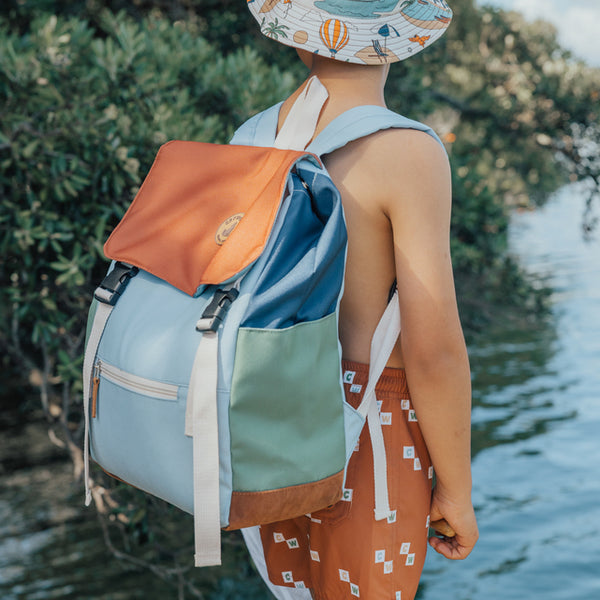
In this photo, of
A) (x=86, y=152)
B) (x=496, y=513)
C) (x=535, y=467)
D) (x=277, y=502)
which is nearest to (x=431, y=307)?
(x=277, y=502)

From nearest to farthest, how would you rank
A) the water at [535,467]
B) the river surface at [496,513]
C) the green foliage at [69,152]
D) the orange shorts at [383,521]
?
the orange shorts at [383,521] → the green foliage at [69,152] → the river surface at [496,513] → the water at [535,467]

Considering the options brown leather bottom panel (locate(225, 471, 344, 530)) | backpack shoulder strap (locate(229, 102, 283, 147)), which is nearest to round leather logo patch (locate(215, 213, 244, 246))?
backpack shoulder strap (locate(229, 102, 283, 147))

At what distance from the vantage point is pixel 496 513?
532 cm

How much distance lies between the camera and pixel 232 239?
4.75ft

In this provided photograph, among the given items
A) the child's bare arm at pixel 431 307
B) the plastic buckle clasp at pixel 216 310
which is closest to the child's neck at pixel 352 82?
the child's bare arm at pixel 431 307

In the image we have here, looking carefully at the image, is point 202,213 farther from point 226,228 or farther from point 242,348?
point 242,348

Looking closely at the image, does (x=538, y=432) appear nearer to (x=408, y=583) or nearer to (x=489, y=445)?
(x=489, y=445)

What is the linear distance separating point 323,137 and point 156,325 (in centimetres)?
53

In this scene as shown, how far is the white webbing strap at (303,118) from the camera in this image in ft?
5.24

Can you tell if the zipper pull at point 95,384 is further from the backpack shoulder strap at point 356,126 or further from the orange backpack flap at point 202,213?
the backpack shoulder strap at point 356,126

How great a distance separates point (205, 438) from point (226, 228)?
17.5 inches

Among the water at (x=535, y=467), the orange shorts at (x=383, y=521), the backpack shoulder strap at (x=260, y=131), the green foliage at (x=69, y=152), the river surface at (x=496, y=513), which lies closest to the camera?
the orange shorts at (x=383, y=521)

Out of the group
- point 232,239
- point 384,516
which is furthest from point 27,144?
point 384,516

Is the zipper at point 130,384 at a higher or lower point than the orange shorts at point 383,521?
higher
